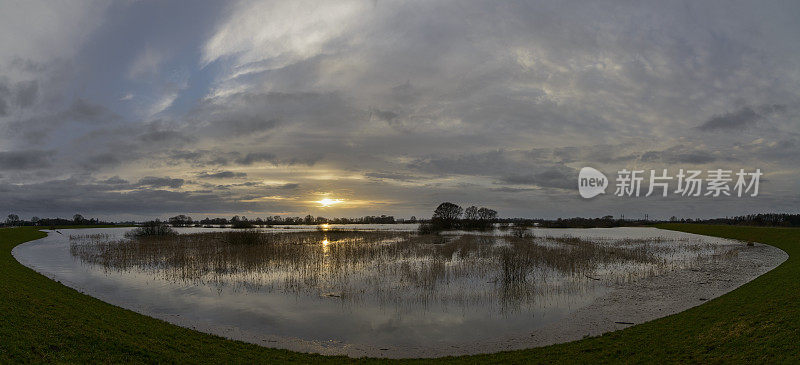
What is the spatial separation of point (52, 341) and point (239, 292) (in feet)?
42.1

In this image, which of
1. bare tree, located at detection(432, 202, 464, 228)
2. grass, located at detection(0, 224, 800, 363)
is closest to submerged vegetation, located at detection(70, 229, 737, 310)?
grass, located at detection(0, 224, 800, 363)

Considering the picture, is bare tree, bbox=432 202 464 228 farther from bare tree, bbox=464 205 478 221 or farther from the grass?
the grass

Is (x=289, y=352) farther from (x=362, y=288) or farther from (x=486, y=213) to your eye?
(x=486, y=213)

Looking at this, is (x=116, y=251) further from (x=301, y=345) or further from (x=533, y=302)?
(x=533, y=302)

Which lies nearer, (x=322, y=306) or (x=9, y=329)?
(x=9, y=329)

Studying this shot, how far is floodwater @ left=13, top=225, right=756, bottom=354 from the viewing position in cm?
1570

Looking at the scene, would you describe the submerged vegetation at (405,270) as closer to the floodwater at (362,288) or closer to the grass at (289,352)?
the floodwater at (362,288)

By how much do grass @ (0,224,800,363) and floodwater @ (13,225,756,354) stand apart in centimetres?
306

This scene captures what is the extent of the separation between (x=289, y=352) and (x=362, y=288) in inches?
412

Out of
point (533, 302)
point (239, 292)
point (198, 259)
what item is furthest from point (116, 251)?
point (533, 302)

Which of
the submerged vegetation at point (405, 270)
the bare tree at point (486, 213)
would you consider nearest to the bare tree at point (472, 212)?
the bare tree at point (486, 213)

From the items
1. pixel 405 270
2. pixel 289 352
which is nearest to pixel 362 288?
pixel 405 270

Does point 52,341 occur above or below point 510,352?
above

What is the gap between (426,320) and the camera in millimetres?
16547
